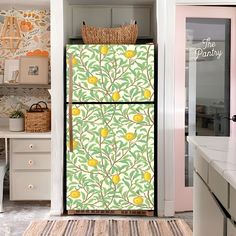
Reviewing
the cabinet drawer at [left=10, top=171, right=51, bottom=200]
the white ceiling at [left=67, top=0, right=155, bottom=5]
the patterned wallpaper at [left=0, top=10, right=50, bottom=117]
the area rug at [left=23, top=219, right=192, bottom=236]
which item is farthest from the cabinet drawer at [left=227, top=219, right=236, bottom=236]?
the patterned wallpaper at [left=0, top=10, right=50, bottom=117]

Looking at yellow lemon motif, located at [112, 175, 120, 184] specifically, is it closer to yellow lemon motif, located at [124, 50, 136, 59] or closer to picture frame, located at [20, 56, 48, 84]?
yellow lemon motif, located at [124, 50, 136, 59]

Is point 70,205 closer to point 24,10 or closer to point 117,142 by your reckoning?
point 117,142

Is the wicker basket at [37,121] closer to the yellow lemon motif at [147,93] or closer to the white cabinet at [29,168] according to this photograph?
the white cabinet at [29,168]

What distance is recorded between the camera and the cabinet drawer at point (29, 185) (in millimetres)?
3918

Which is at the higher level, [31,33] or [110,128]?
[31,33]

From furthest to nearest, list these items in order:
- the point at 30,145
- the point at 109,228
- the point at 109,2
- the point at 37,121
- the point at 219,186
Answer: the point at 109,2
the point at 37,121
the point at 30,145
the point at 109,228
the point at 219,186

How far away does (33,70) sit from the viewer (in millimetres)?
4316

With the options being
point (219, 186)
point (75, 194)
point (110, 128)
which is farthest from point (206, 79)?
point (219, 186)

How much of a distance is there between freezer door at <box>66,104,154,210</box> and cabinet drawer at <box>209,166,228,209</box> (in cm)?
178

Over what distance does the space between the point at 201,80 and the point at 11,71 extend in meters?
2.02

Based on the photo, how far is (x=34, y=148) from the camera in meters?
3.90

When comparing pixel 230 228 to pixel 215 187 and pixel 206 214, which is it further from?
pixel 206 214

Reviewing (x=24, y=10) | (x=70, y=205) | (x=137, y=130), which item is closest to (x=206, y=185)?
(x=137, y=130)

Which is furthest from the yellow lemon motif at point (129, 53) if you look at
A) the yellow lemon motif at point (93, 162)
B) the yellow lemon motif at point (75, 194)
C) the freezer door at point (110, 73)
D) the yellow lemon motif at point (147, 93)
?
the yellow lemon motif at point (75, 194)
